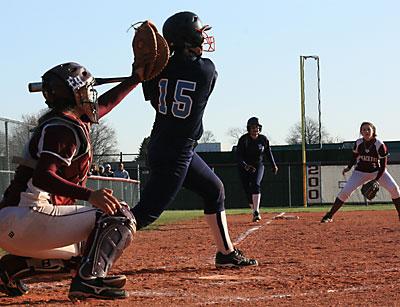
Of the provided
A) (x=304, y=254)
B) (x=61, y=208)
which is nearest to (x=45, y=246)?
(x=61, y=208)

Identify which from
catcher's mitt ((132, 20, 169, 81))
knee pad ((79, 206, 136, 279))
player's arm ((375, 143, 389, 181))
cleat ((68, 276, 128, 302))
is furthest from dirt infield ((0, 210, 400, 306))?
player's arm ((375, 143, 389, 181))

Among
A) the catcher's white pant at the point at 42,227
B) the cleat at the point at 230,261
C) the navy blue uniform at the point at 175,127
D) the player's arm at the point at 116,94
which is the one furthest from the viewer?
the cleat at the point at 230,261

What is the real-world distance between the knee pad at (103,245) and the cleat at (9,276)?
0.57 meters

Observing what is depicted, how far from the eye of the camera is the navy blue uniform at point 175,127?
706 cm

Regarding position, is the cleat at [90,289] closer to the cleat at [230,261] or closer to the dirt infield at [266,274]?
the dirt infield at [266,274]

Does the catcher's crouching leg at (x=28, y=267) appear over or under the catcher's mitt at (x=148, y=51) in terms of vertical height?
under

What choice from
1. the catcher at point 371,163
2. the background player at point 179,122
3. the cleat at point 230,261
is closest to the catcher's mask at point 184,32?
the background player at point 179,122

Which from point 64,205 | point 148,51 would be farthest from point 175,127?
point 64,205

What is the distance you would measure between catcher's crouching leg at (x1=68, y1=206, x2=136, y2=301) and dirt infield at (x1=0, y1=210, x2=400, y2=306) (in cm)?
12

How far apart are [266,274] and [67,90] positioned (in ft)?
8.56

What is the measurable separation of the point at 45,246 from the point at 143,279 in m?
1.64

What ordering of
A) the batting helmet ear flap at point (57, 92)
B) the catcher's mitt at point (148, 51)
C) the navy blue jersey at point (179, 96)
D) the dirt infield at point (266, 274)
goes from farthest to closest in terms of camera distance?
the navy blue jersey at point (179, 96), the catcher's mitt at point (148, 51), the dirt infield at point (266, 274), the batting helmet ear flap at point (57, 92)

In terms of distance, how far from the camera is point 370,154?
562 inches

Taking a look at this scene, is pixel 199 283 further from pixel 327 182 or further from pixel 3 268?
pixel 327 182
